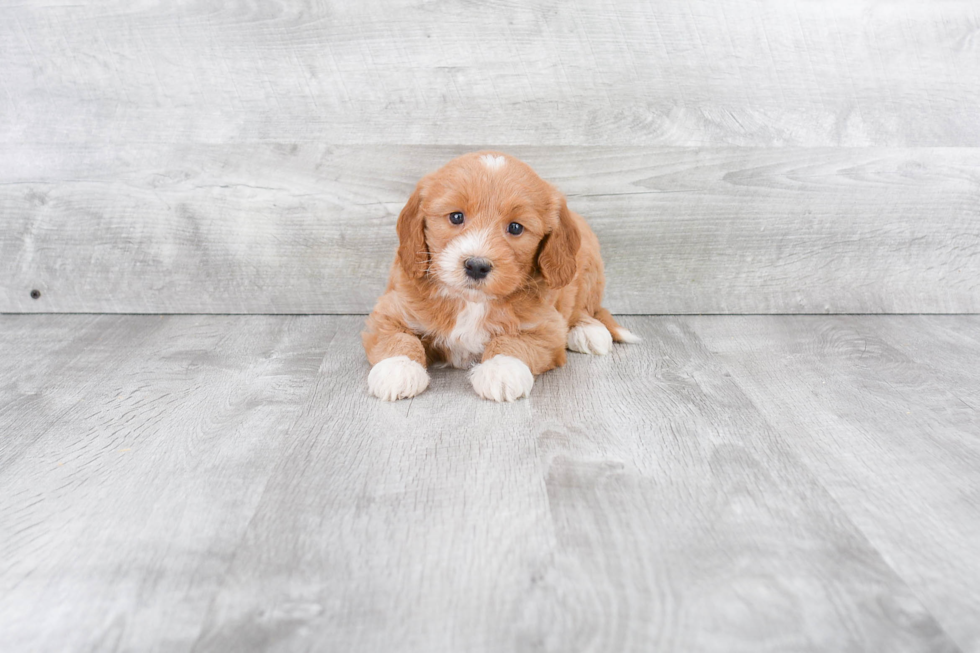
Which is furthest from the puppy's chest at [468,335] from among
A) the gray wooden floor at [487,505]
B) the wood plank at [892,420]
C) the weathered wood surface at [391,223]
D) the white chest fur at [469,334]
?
the wood plank at [892,420]

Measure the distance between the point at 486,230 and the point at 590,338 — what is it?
A: 69 centimetres

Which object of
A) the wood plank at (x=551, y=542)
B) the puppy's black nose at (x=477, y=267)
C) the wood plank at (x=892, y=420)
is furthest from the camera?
the puppy's black nose at (x=477, y=267)

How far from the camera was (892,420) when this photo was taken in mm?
1970

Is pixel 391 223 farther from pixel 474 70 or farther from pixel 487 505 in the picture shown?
pixel 487 505

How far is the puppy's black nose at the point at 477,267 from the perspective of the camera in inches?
76.2


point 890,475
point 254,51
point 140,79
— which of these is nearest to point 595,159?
point 254,51

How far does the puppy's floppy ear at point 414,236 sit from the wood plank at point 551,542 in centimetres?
41

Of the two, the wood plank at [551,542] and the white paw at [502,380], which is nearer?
the wood plank at [551,542]

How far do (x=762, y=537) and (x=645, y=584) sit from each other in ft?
0.99

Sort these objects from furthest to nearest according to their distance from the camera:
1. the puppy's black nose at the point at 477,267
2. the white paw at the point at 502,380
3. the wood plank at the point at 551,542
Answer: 1. the white paw at the point at 502,380
2. the puppy's black nose at the point at 477,267
3. the wood plank at the point at 551,542

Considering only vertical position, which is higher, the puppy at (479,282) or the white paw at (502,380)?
the puppy at (479,282)

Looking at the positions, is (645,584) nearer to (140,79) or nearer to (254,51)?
(254,51)

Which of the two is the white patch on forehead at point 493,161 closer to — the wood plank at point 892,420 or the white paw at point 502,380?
the white paw at point 502,380

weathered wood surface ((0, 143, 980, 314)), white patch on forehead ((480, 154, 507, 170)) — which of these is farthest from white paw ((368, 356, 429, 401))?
weathered wood surface ((0, 143, 980, 314))
